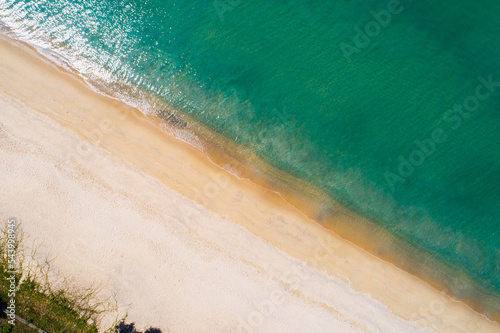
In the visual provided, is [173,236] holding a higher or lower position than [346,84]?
lower

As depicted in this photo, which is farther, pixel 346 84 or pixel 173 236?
pixel 346 84

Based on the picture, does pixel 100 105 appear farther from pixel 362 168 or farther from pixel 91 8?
pixel 362 168

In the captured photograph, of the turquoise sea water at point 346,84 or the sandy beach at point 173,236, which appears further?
the turquoise sea water at point 346,84

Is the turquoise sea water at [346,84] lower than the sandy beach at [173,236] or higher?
higher

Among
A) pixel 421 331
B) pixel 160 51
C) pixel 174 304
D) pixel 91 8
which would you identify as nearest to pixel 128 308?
pixel 174 304

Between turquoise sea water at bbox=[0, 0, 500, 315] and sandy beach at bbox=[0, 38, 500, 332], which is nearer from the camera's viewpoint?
sandy beach at bbox=[0, 38, 500, 332]
